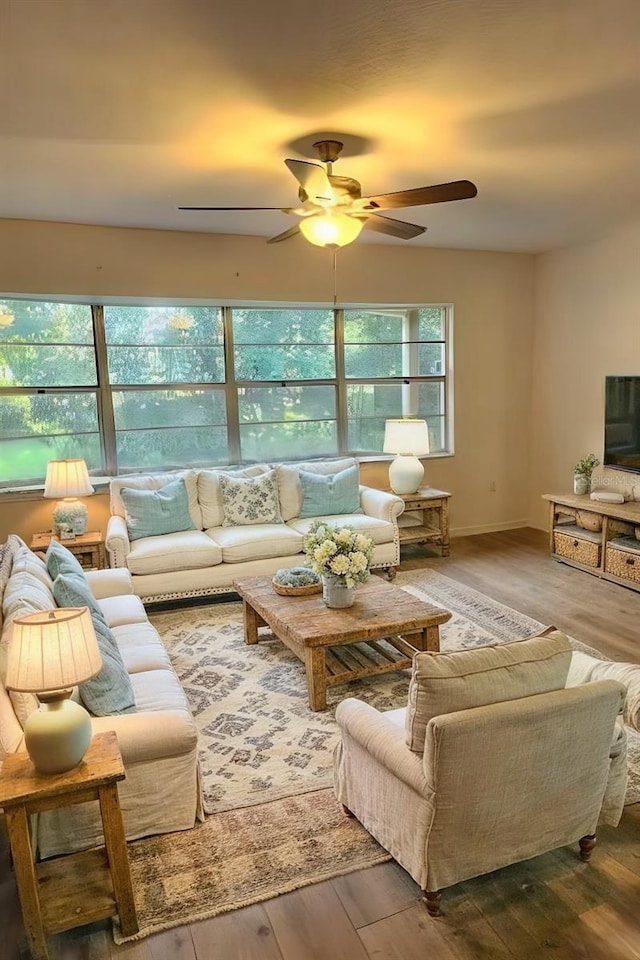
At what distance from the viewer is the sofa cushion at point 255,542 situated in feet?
15.0

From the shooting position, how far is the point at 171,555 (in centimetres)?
441

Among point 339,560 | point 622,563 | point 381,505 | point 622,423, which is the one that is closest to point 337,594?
point 339,560

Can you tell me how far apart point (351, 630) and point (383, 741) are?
3.67 ft

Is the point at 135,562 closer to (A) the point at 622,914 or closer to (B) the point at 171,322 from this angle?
(B) the point at 171,322

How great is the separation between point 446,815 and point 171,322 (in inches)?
181

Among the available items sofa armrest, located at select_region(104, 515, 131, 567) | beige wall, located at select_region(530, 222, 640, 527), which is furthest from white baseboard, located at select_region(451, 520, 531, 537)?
sofa armrest, located at select_region(104, 515, 131, 567)

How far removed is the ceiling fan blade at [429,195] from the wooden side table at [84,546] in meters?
2.96

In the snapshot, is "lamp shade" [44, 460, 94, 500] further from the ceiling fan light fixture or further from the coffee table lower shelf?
the ceiling fan light fixture

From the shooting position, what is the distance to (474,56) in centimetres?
230

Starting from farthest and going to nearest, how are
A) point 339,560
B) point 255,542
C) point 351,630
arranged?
point 255,542 < point 339,560 < point 351,630

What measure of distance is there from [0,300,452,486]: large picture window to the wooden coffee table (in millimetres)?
2265

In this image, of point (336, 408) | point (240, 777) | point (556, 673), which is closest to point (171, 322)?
point (336, 408)

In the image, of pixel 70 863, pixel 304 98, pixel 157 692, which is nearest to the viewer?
pixel 70 863

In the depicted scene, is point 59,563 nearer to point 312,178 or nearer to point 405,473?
point 312,178
